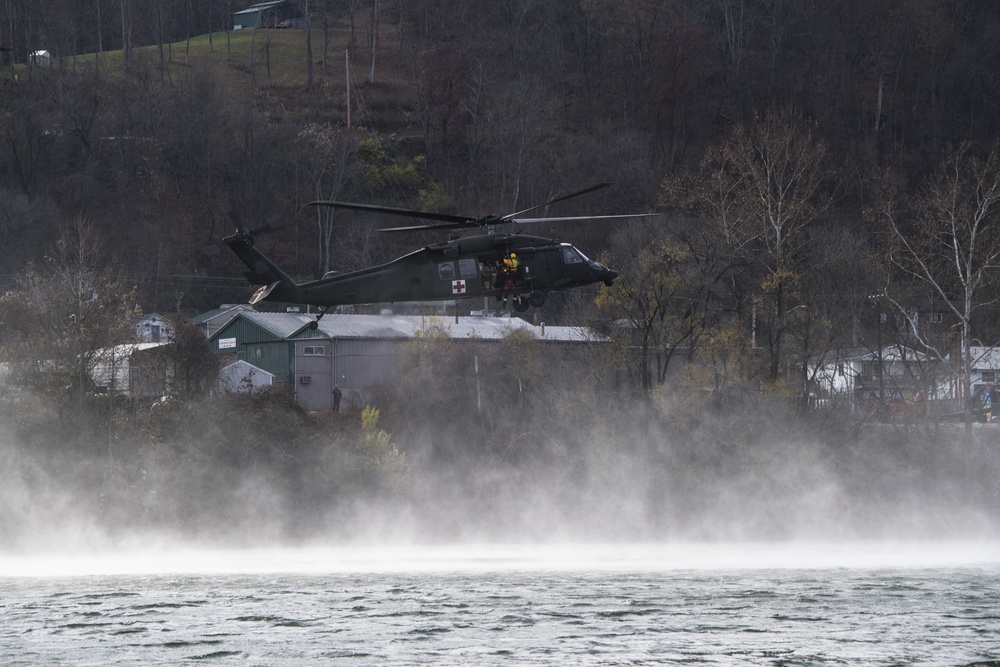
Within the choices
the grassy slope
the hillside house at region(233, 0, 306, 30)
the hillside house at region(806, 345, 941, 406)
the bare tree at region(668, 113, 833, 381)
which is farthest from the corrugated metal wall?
the hillside house at region(233, 0, 306, 30)

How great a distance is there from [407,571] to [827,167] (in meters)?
63.2

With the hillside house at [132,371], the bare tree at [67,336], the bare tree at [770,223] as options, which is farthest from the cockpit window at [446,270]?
the bare tree at [770,223]

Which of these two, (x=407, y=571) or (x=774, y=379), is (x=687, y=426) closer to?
(x=774, y=379)

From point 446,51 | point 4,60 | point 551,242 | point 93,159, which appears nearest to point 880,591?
point 551,242

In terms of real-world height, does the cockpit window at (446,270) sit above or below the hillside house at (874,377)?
above

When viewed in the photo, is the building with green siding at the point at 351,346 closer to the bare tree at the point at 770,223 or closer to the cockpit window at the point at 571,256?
the bare tree at the point at 770,223

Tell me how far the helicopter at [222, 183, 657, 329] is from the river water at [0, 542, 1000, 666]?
8.49 m

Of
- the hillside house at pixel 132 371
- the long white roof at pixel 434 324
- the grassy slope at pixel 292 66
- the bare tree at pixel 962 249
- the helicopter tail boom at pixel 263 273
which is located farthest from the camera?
the grassy slope at pixel 292 66

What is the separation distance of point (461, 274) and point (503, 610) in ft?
30.1

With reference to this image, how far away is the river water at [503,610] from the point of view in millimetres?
28031

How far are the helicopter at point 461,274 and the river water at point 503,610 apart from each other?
27.9 ft

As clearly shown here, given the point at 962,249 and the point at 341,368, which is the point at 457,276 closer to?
the point at 341,368

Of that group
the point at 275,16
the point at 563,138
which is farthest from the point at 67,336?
the point at 275,16

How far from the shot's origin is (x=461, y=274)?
111 feet
